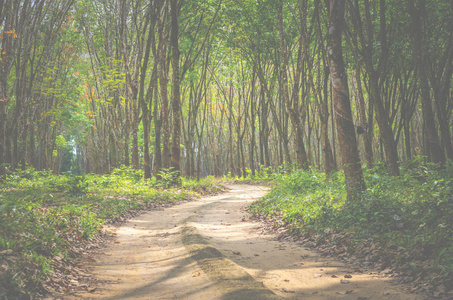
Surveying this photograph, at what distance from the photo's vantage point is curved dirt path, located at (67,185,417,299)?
12.9 feet

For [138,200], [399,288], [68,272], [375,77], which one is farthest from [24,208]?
[375,77]

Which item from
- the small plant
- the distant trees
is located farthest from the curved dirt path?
the small plant

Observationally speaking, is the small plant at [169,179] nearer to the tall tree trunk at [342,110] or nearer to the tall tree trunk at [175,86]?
the tall tree trunk at [175,86]

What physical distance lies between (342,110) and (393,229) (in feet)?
9.88

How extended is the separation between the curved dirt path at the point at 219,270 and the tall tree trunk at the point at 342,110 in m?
2.08

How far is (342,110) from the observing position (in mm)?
7566

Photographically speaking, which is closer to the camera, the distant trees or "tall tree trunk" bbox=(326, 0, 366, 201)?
"tall tree trunk" bbox=(326, 0, 366, 201)

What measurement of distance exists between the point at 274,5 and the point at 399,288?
16264mm

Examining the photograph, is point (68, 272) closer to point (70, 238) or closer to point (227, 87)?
point (70, 238)

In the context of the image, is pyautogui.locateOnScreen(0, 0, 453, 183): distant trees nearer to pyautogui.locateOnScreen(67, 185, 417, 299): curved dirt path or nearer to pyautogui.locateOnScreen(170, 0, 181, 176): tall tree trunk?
pyautogui.locateOnScreen(170, 0, 181, 176): tall tree trunk

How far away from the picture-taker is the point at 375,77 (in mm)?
10062

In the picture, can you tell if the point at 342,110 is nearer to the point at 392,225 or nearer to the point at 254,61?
the point at 392,225

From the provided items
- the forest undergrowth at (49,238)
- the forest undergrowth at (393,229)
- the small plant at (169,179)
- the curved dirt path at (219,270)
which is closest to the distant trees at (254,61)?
the small plant at (169,179)

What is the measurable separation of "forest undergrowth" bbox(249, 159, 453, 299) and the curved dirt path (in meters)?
0.33
